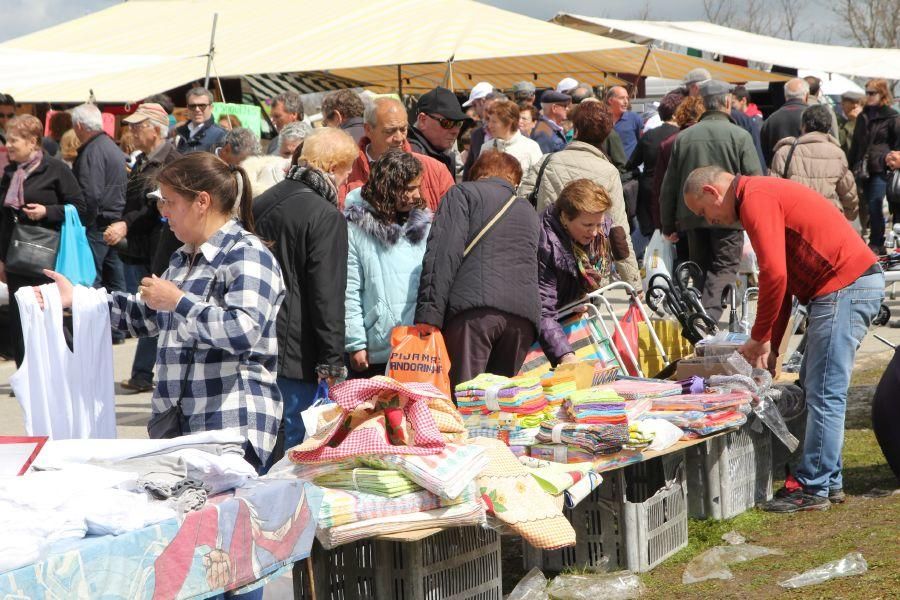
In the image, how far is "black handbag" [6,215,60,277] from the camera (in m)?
8.02

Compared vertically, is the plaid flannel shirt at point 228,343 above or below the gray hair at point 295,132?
below

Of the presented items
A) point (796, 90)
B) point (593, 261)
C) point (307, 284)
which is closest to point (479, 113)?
point (796, 90)

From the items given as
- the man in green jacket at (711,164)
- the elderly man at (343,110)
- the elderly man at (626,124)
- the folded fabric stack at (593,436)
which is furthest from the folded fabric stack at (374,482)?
the elderly man at (626,124)

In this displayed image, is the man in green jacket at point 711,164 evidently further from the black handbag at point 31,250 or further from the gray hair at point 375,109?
the black handbag at point 31,250

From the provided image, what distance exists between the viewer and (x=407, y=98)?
17625 millimetres

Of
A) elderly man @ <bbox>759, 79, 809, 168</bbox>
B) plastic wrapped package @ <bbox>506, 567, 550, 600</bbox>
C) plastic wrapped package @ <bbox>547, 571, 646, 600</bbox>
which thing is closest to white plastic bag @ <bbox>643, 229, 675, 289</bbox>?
elderly man @ <bbox>759, 79, 809, 168</bbox>

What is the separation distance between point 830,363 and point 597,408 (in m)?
1.30

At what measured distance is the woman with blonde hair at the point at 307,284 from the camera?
509cm

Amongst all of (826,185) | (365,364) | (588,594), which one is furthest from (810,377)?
(826,185)

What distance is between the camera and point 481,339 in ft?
18.3

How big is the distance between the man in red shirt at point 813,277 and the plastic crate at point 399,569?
198cm

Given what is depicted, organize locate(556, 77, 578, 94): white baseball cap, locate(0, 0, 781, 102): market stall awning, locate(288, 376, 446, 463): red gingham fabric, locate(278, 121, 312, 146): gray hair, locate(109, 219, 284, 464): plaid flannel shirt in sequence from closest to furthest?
locate(109, 219, 284, 464): plaid flannel shirt → locate(288, 376, 446, 463): red gingham fabric → locate(278, 121, 312, 146): gray hair → locate(0, 0, 781, 102): market stall awning → locate(556, 77, 578, 94): white baseball cap

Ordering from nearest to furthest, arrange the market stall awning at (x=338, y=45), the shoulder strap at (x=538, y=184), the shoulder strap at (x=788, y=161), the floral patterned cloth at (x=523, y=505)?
the floral patterned cloth at (x=523, y=505) < the shoulder strap at (x=538, y=184) < the shoulder strap at (x=788, y=161) < the market stall awning at (x=338, y=45)

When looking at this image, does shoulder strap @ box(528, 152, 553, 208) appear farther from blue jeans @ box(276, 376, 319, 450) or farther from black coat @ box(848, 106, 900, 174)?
black coat @ box(848, 106, 900, 174)
